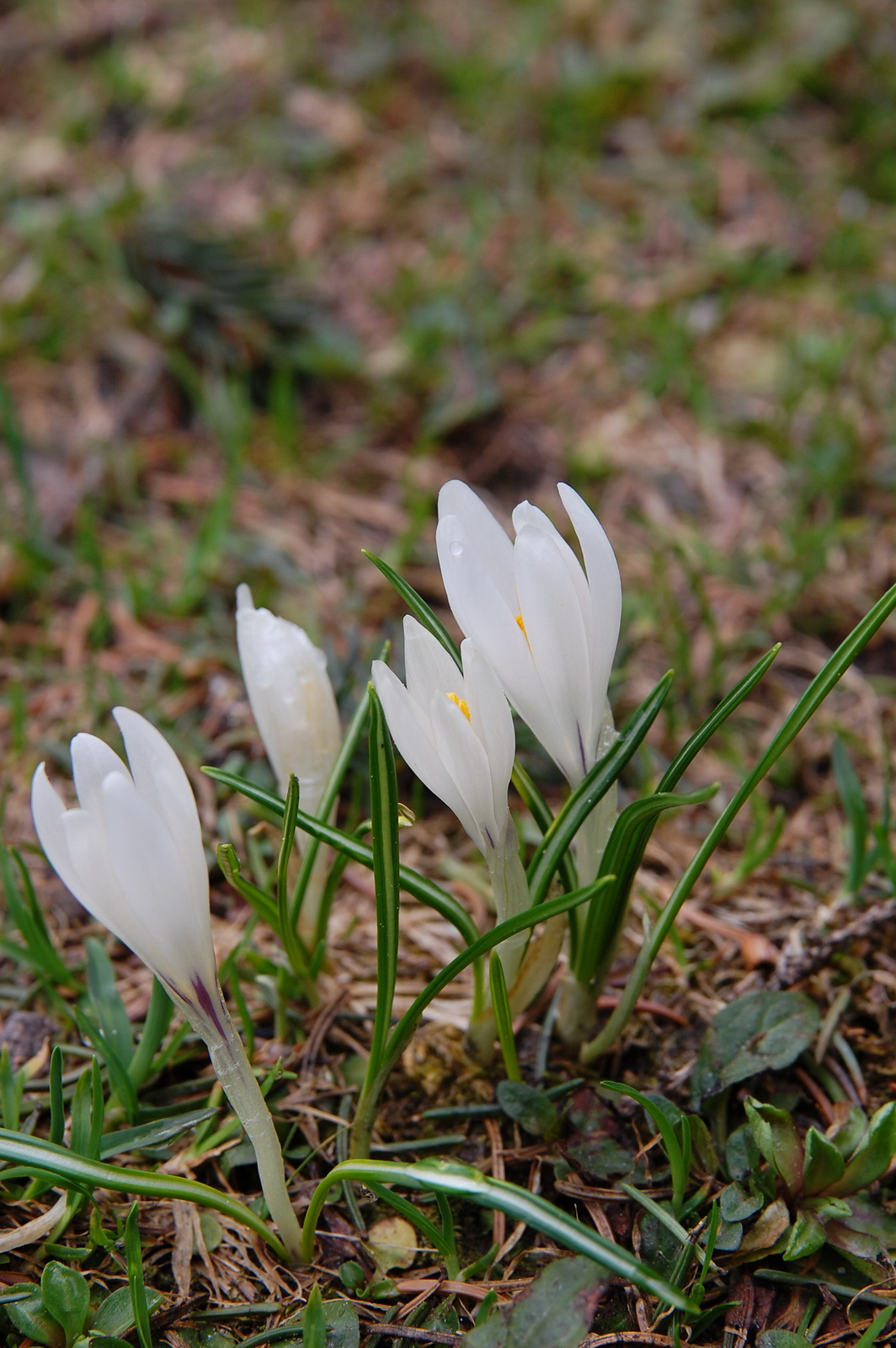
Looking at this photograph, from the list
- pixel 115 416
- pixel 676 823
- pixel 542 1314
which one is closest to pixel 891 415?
pixel 676 823

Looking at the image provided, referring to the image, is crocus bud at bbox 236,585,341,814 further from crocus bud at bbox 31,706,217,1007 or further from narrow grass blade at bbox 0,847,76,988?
narrow grass blade at bbox 0,847,76,988

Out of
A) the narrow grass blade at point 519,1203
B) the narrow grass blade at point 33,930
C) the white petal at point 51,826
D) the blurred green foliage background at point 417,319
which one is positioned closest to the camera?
the narrow grass blade at point 519,1203

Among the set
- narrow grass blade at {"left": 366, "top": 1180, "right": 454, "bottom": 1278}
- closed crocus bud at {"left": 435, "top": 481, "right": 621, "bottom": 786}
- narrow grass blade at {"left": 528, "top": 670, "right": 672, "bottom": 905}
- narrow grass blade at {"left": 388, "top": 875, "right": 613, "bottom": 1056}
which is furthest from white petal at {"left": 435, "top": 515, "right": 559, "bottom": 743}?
narrow grass blade at {"left": 366, "top": 1180, "right": 454, "bottom": 1278}

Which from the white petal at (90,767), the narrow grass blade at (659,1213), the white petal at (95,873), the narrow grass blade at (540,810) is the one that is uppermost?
the white petal at (90,767)

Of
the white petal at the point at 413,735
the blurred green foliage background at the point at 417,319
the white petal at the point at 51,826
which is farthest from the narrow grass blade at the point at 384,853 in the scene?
the blurred green foliage background at the point at 417,319

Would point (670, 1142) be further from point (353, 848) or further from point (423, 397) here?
point (423, 397)

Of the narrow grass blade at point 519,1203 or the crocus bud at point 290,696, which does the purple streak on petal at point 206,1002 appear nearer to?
the narrow grass blade at point 519,1203
